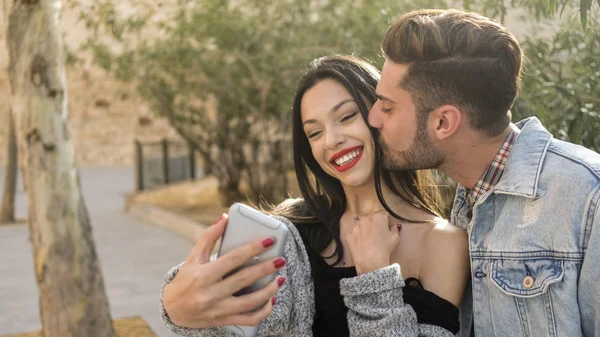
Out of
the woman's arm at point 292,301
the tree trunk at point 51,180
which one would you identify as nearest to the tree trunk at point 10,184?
the tree trunk at point 51,180

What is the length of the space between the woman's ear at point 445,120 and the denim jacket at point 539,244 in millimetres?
145

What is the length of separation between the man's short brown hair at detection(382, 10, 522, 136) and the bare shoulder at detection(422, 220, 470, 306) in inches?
11.6

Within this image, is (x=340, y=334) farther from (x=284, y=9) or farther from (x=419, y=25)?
(x=284, y=9)

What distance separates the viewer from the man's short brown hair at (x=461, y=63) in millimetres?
1630

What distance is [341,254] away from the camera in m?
1.95

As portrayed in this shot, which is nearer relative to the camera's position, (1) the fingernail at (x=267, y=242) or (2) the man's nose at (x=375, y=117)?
(1) the fingernail at (x=267, y=242)

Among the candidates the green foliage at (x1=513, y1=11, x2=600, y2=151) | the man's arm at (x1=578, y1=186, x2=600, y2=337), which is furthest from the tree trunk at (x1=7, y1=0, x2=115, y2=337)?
the man's arm at (x1=578, y1=186, x2=600, y2=337)

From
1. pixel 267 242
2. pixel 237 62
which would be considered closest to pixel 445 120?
pixel 267 242

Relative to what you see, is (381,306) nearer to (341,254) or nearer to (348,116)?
(341,254)

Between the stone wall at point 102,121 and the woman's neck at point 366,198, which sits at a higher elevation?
the woman's neck at point 366,198

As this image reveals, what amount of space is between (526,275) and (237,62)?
313 inches

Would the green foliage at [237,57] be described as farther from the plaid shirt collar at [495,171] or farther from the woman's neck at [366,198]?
the plaid shirt collar at [495,171]

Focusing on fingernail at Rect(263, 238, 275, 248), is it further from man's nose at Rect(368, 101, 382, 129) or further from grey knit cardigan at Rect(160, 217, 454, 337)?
man's nose at Rect(368, 101, 382, 129)

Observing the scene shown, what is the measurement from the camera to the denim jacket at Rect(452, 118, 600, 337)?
1.52 metres
